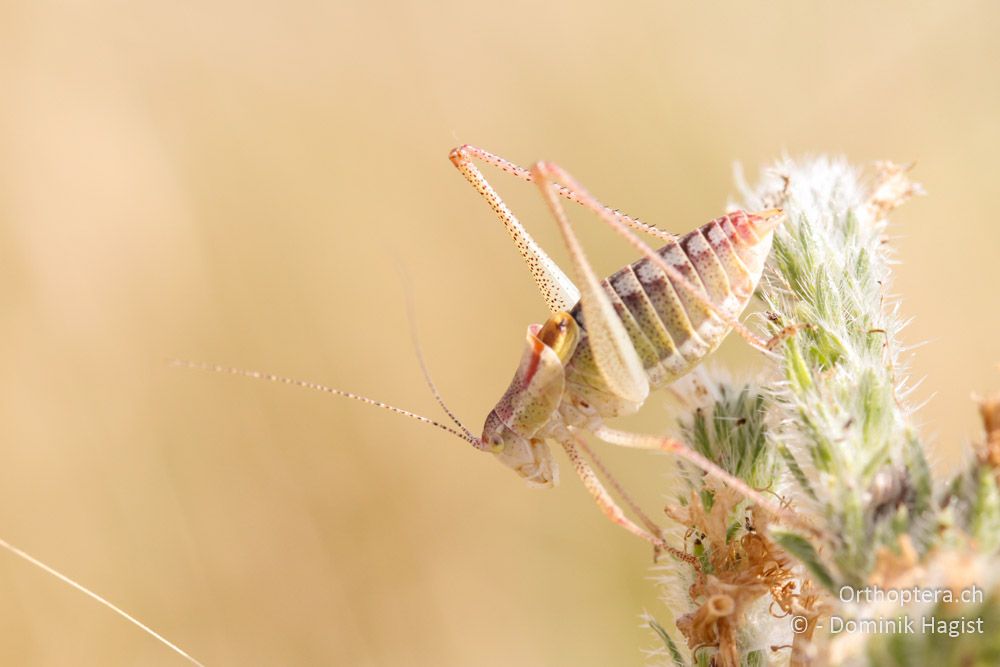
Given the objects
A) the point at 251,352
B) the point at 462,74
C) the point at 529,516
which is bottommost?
the point at 529,516

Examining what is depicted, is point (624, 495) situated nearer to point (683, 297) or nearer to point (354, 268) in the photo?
point (683, 297)

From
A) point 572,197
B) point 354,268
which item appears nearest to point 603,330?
point 572,197

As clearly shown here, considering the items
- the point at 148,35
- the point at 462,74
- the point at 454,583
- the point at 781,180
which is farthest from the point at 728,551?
the point at 148,35

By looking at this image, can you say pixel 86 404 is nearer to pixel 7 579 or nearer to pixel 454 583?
pixel 7 579

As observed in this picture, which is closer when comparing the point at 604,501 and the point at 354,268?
the point at 604,501

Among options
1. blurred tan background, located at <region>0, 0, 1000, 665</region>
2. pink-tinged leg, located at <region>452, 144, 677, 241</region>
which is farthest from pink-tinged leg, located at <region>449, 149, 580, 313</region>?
blurred tan background, located at <region>0, 0, 1000, 665</region>

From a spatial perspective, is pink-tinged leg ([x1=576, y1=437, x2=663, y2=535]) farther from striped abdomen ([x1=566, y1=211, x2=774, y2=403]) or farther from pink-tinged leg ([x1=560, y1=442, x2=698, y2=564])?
striped abdomen ([x1=566, y1=211, x2=774, y2=403])
